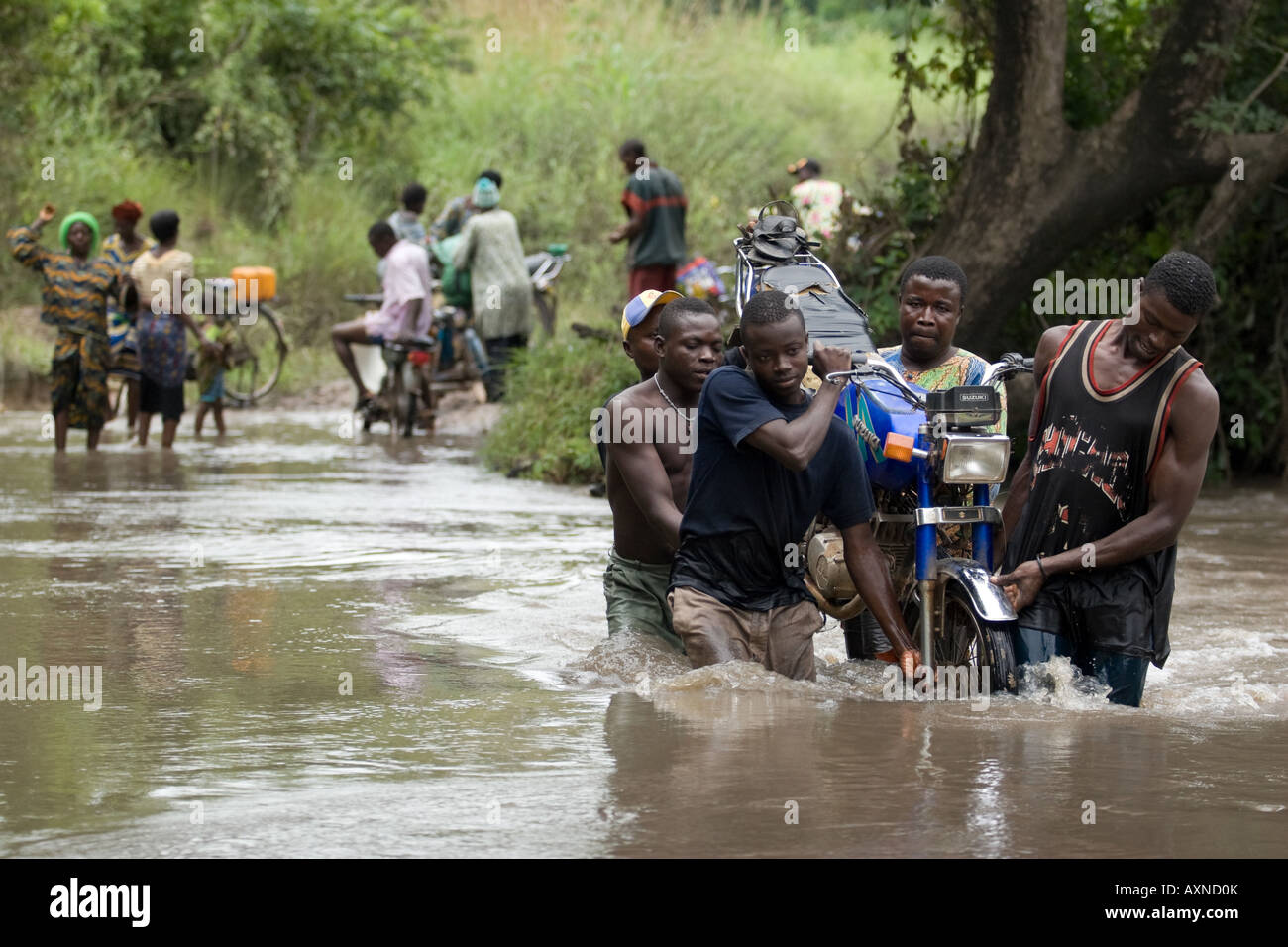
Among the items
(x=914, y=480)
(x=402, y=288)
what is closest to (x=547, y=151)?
(x=402, y=288)

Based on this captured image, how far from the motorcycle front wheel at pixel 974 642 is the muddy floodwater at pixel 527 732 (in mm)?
129

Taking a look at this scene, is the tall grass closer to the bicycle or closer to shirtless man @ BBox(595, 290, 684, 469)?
the bicycle

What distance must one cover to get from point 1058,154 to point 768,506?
22.2 ft

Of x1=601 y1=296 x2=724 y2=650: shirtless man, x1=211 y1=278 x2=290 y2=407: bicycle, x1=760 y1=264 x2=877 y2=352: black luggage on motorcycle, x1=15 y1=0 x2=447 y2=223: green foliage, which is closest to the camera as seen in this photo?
x1=601 y1=296 x2=724 y2=650: shirtless man

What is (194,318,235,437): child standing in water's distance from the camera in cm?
1664

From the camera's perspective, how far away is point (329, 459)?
14.5 meters

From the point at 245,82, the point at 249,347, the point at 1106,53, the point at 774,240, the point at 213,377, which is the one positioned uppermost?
the point at 245,82

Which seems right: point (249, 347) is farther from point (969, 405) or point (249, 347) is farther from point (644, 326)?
point (969, 405)

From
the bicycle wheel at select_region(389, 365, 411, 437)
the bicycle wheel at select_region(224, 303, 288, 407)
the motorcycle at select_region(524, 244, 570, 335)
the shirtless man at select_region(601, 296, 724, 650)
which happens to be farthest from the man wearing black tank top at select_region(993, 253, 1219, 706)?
the bicycle wheel at select_region(224, 303, 288, 407)

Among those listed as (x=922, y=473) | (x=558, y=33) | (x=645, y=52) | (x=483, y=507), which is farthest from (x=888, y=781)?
(x=558, y=33)

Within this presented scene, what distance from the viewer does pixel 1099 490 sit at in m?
5.62

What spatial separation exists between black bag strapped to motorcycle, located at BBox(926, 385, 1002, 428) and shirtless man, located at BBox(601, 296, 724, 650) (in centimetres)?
88

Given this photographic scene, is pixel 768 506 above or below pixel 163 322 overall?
below
